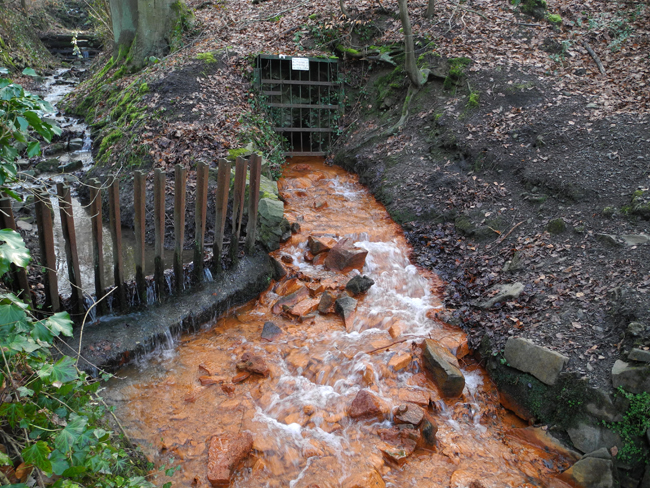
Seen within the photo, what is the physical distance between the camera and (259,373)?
480cm

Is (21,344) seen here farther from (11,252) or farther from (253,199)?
(253,199)

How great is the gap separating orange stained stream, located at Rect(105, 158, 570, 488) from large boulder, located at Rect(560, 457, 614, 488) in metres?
0.15

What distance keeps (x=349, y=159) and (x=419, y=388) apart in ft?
21.0

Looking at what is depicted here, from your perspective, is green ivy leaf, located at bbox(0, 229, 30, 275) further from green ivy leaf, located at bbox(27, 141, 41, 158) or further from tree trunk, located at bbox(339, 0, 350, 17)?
tree trunk, located at bbox(339, 0, 350, 17)

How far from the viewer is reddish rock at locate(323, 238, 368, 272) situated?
21.9 feet

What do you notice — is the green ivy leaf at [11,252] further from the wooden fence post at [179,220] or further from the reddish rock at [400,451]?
the reddish rock at [400,451]

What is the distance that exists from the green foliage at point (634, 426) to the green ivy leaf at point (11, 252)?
4922mm

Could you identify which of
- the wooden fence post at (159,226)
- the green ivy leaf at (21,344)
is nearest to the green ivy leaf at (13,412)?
the green ivy leaf at (21,344)

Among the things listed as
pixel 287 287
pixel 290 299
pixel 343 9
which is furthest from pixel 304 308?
pixel 343 9

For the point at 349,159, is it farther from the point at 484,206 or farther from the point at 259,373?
the point at 259,373

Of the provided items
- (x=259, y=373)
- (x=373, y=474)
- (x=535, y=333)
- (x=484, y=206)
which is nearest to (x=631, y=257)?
(x=535, y=333)

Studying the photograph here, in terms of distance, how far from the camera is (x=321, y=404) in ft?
14.9

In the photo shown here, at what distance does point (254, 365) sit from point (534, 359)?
3.10 metres

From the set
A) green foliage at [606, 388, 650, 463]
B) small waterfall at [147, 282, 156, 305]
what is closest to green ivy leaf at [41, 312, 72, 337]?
small waterfall at [147, 282, 156, 305]
